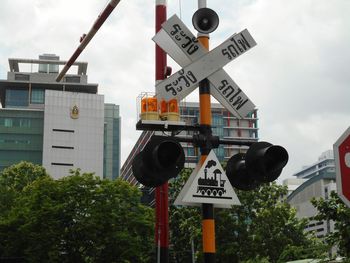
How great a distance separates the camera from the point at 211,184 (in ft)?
22.4

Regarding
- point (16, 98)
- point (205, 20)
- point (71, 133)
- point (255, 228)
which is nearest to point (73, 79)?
point (16, 98)

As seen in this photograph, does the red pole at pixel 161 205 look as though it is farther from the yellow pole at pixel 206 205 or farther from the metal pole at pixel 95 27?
the metal pole at pixel 95 27

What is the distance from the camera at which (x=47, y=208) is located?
41.5 meters

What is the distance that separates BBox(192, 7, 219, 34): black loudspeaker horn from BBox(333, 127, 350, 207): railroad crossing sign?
11.6 ft

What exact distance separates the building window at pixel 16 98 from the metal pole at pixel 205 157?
143987mm

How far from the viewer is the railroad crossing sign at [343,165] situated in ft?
11.7

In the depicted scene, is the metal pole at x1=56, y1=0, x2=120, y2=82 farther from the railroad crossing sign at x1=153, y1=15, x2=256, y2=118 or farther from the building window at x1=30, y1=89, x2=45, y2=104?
the building window at x1=30, y1=89, x2=45, y2=104

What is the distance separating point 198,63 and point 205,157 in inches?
43.5

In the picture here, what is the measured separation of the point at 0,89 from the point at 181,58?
14763cm

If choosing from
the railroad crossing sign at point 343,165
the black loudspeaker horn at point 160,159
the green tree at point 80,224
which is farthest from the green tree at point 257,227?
the railroad crossing sign at point 343,165

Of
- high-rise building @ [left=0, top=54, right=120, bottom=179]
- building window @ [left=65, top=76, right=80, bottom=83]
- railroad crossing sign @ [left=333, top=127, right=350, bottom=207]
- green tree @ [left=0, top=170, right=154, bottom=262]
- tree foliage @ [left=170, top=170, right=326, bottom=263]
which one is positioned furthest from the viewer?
building window @ [left=65, top=76, right=80, bottom=83]

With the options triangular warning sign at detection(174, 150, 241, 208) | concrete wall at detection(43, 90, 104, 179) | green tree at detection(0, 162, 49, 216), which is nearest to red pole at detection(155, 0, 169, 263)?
triangular warning sign at detection(174, 150, 241, 208)

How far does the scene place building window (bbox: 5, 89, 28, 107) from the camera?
14625cm

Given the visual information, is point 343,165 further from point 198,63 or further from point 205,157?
point 198,63
